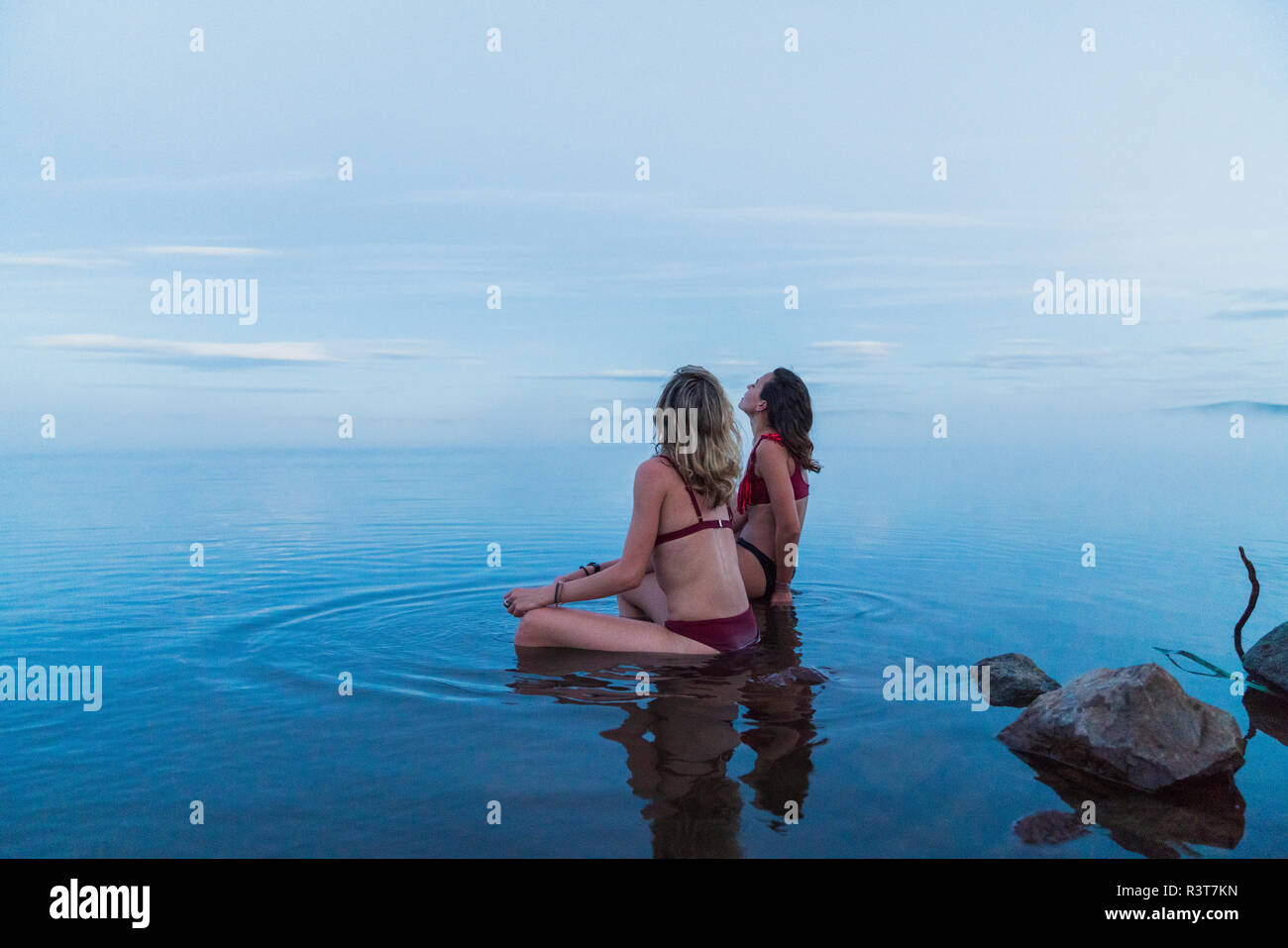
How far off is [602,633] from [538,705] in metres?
1.13

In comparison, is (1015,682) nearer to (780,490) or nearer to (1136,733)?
(1136,733)

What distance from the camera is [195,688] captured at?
5.90 m

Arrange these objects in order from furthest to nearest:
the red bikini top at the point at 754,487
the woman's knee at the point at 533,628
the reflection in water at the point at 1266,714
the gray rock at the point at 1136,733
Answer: the red bikini top at the point at 754,487
the woman's knee at the point at 533,628
the reflection in water at the point at 1266,714
the gray rock at the point at 1136,733

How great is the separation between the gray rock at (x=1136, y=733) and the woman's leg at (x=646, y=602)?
2877mm

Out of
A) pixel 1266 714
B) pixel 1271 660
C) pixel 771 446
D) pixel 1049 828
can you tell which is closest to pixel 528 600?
pixel 771 446

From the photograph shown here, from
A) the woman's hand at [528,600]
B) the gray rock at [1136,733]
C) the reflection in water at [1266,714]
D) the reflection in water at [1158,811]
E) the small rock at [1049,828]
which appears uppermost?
the woman's hand at [528,600]

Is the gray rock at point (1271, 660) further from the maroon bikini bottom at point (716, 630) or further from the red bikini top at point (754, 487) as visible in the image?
the red bikini top at point (754, 487)

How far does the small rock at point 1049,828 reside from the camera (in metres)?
3.81

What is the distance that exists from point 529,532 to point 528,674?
7.33m

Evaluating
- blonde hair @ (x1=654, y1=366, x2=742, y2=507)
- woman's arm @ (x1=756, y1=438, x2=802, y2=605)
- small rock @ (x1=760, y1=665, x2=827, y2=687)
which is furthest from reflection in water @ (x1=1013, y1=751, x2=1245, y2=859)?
woman's arm @ (x1=756, y1=438, x2=802, y2=605)

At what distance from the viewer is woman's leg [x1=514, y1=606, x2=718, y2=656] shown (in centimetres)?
651

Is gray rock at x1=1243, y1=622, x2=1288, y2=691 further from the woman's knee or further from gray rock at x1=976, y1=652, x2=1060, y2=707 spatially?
the woman's knee

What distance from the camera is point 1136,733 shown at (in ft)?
14.7

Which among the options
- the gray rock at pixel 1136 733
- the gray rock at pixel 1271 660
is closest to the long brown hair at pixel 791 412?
the gray rock at pixel 1271 660
